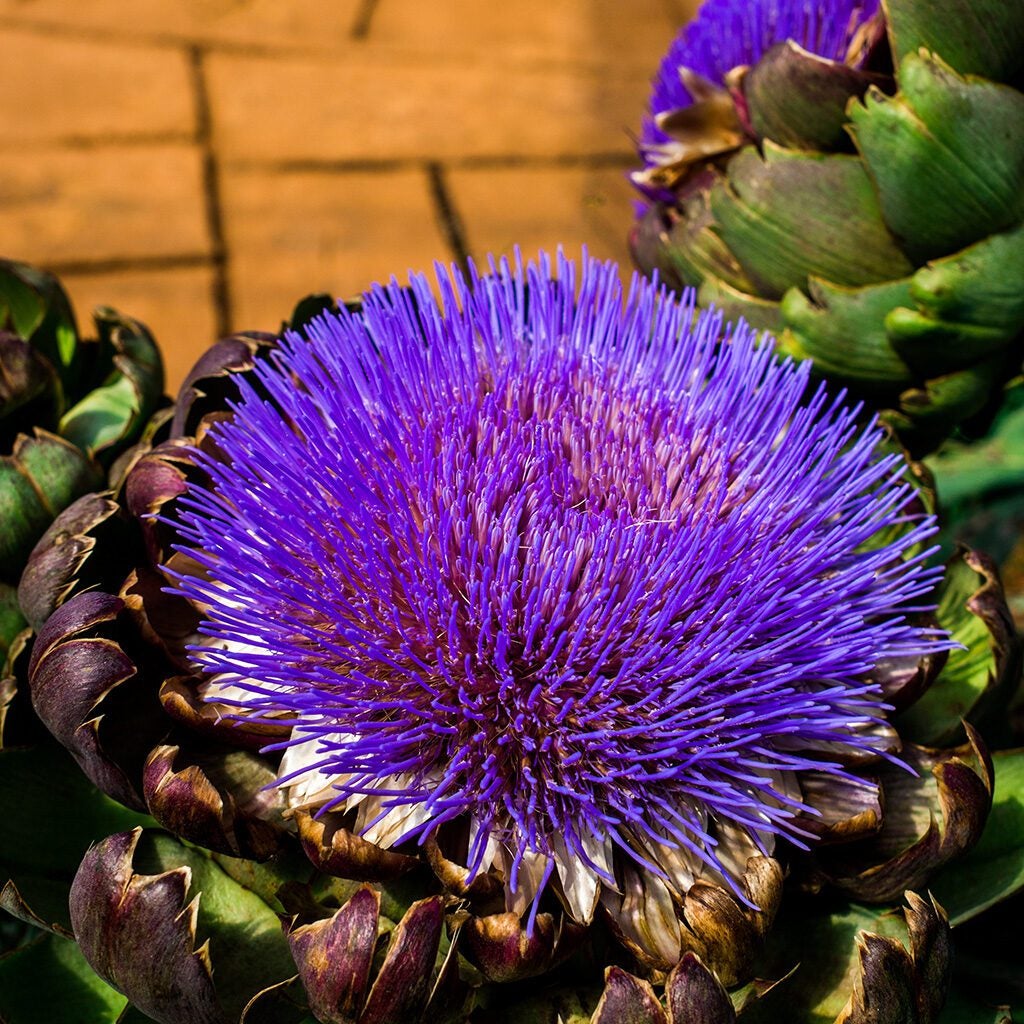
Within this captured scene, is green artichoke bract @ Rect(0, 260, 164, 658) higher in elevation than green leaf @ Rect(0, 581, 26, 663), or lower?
higher

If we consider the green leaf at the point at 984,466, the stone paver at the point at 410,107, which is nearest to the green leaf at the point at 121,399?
the green leaf at the point at 984,466

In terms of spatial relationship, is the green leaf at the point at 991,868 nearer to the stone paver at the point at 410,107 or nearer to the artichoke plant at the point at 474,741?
the artichoke plant at the point at 474,741

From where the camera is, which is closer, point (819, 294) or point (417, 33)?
point (819, 294)

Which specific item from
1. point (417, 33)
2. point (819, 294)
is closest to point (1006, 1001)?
point (819, 294)

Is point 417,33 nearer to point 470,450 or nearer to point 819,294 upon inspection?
point 819,294

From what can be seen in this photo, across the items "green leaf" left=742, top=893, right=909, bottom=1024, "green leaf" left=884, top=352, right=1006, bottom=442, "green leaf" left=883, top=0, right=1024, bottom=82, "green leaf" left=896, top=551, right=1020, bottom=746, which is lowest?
"green leaf" left=742, top=893, right=909, bottom=1024

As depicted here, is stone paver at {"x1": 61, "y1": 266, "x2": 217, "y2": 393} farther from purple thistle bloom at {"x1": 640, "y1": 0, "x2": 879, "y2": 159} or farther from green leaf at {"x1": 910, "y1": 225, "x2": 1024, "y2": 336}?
green leaf at {"x1": 910, "y1": 225, "x2": 1024, "y2": 336}

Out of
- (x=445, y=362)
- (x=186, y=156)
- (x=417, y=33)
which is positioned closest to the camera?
(x=445, y=362)

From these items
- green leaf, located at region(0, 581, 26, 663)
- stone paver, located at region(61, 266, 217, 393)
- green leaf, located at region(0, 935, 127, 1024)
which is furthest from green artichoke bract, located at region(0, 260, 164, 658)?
stone paver, located at region(61, 266, 217, 393)

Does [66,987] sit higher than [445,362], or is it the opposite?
[445,362]
